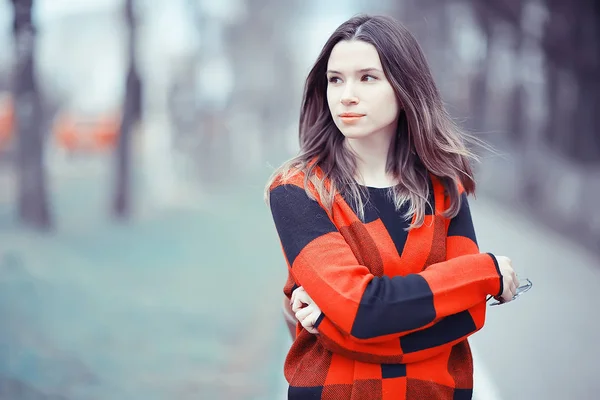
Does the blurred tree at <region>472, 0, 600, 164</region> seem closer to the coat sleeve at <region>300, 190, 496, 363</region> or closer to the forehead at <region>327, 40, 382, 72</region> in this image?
the forehead at <region>327, 40, 382, 72</region>

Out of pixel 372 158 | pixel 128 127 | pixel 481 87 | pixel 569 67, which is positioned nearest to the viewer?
pixel 372 158

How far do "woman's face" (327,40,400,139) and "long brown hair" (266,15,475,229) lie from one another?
0.07ft

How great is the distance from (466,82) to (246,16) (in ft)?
10.5

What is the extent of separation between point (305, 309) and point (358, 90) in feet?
1.73

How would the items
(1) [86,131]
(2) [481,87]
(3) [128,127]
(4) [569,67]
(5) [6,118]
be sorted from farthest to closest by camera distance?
(2) [481,87] < (4) [569,67] < (3) [128,127] < (1) [86,131] < (5) [6,118]

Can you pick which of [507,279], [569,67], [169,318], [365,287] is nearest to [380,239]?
[365,287]

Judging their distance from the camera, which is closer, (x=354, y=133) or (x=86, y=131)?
(x=354, y=133)

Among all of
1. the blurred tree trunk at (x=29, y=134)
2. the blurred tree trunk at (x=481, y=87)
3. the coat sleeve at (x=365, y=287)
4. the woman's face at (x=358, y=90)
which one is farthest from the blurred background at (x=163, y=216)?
the blurred tree trunk at (x=481, y=87)

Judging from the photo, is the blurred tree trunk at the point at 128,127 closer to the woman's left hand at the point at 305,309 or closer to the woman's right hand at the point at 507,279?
the woman's left hand at the point at 305,309

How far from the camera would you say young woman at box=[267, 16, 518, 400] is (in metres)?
1.38

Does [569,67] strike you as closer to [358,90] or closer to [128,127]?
[128,127]

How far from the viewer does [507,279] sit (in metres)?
1.46

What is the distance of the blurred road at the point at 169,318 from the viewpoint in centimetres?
299

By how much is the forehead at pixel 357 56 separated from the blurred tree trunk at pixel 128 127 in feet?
6.92
